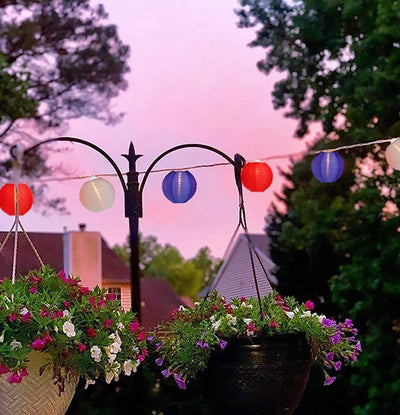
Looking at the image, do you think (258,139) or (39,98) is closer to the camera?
(39,98)

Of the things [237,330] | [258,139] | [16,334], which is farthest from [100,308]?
[258,139]

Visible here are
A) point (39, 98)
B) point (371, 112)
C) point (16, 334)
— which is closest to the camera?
point (16, 334)

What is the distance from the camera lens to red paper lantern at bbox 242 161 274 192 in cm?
512

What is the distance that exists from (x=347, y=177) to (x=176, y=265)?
2656 centimetres

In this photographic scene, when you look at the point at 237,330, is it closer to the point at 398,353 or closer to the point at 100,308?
the point at 100,308

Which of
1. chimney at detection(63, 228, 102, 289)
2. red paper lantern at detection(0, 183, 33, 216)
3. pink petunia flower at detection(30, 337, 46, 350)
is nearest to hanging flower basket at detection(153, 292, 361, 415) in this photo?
pink petunia flower at detection(30, 337, 46, 350)

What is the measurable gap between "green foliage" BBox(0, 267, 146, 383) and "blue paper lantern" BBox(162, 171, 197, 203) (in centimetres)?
219

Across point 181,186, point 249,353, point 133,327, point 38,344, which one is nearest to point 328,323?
point 249,353

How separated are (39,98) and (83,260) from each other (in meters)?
6.09

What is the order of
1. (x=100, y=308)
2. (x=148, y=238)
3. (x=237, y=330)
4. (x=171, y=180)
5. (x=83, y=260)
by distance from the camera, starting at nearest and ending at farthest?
(x=100, y=308) < (x=237, y=330) < (x=171, y=180) < (x=83, y=260) < (x=148, y=238)

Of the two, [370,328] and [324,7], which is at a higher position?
[324,7]

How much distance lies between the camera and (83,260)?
7.54m

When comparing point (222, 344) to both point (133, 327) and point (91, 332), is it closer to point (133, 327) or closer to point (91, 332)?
point (133, 327)

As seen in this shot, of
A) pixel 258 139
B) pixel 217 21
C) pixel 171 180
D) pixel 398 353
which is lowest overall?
pixel 398 353
